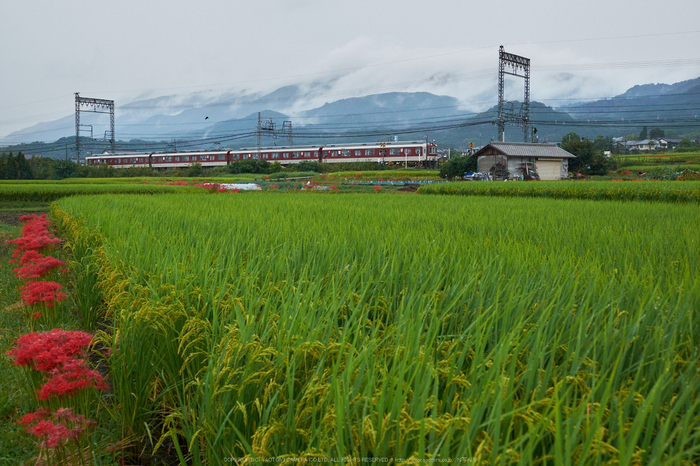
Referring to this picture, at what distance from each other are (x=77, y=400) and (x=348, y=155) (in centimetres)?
4232

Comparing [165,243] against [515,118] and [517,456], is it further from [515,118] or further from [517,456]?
[515,118]

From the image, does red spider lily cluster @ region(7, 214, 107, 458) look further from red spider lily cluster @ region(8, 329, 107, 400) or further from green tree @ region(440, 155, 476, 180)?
green tree @ region(440, 155, 476, 180)

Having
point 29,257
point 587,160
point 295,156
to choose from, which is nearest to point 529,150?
point 587,160

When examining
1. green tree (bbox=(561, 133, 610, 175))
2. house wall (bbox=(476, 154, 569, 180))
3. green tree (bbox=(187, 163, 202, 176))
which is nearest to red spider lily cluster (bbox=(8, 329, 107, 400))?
house wall (bbox=(476, 154, 569, 180))

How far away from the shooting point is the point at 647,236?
13.7 ft

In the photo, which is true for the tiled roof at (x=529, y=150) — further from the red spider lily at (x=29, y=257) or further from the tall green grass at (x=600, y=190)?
the red spider lily at (x=29, y=257)

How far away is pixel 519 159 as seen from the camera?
102ft

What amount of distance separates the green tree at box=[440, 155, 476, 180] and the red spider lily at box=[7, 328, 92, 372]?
3178 centimetres

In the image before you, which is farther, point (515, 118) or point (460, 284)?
point (515, 118)

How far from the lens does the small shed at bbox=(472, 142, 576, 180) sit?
3053 cm

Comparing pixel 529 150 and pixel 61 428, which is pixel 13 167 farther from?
pixel 61 428

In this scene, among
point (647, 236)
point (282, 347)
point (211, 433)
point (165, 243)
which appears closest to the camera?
point (211, 433)

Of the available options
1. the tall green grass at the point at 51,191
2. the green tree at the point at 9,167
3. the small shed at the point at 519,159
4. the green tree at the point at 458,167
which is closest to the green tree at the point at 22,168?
the green tree at the point at 9,167

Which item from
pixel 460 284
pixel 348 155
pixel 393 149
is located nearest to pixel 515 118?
pixel 393 149
